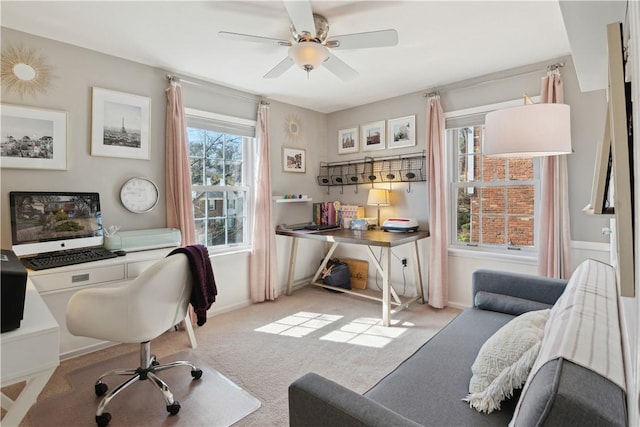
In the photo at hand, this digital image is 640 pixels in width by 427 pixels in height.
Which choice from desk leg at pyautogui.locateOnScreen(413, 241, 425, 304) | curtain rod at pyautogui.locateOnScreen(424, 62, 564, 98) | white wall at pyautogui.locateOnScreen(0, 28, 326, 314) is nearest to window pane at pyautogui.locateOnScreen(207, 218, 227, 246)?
white wall at pyautogui.locateOnScreen(0, 28, 326, 314)

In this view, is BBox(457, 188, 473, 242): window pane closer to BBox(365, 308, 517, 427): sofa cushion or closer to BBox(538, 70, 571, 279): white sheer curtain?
BBox(538, 70, 571, 279): white sheer curtain

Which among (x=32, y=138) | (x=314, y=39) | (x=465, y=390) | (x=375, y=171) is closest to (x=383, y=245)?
(x=375, y=171)

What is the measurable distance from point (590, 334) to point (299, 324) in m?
2.50

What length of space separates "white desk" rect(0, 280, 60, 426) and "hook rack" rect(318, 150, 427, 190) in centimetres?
339

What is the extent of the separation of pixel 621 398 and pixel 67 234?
3.09m

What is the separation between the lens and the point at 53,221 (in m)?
2.34

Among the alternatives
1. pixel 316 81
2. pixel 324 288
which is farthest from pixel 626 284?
pixel 324 288

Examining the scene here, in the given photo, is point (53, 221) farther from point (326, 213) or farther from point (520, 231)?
point (520, 231)

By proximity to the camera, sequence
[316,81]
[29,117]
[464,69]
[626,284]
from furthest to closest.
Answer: [316,81] → [464,69] → [29,117] → [626,284]

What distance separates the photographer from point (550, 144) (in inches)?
57.4

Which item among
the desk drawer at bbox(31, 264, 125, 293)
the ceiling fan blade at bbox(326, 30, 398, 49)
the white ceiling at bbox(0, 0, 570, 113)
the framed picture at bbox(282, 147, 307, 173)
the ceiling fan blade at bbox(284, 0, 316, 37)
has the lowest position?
the desk drawer at bbox(31, 264, 125, 293)

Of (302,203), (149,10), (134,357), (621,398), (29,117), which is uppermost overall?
(149,10)

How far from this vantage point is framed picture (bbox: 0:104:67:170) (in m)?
2.25

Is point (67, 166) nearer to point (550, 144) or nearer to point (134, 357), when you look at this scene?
point (134, 357)
